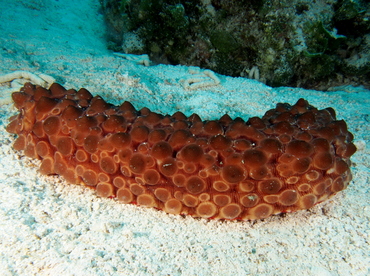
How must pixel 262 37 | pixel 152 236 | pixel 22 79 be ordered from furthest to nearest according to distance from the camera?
1. pixel 262 37
2. pixel 22 79
3. pixel 152 236

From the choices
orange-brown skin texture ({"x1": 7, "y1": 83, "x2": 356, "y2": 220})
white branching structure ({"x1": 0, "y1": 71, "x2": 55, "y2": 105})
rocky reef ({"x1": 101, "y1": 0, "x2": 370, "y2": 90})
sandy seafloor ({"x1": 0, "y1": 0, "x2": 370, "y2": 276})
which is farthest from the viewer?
rocky reef ({"x1": 101, "y1": 0, "x2": 370, "y2": 90})

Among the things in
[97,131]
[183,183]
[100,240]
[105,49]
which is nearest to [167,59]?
[105,49]

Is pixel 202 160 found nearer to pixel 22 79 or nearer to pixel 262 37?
pixel 22 79

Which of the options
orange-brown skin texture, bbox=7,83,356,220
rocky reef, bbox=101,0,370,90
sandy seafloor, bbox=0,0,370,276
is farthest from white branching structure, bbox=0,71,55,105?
rocky reef, bbox=101,0,370,90

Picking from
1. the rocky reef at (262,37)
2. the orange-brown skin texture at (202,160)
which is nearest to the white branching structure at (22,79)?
the orange-brown skin texture at (202,160)

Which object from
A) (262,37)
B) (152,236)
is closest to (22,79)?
(152,236)

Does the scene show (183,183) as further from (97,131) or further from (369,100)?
(369,100)

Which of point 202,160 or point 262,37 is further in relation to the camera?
point 262,37

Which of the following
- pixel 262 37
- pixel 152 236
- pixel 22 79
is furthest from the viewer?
pixel 262 37

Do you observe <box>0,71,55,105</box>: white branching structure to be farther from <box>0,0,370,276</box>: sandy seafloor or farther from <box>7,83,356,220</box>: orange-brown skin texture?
<box>7,83,356,220</box>: orange-brown skin texture
